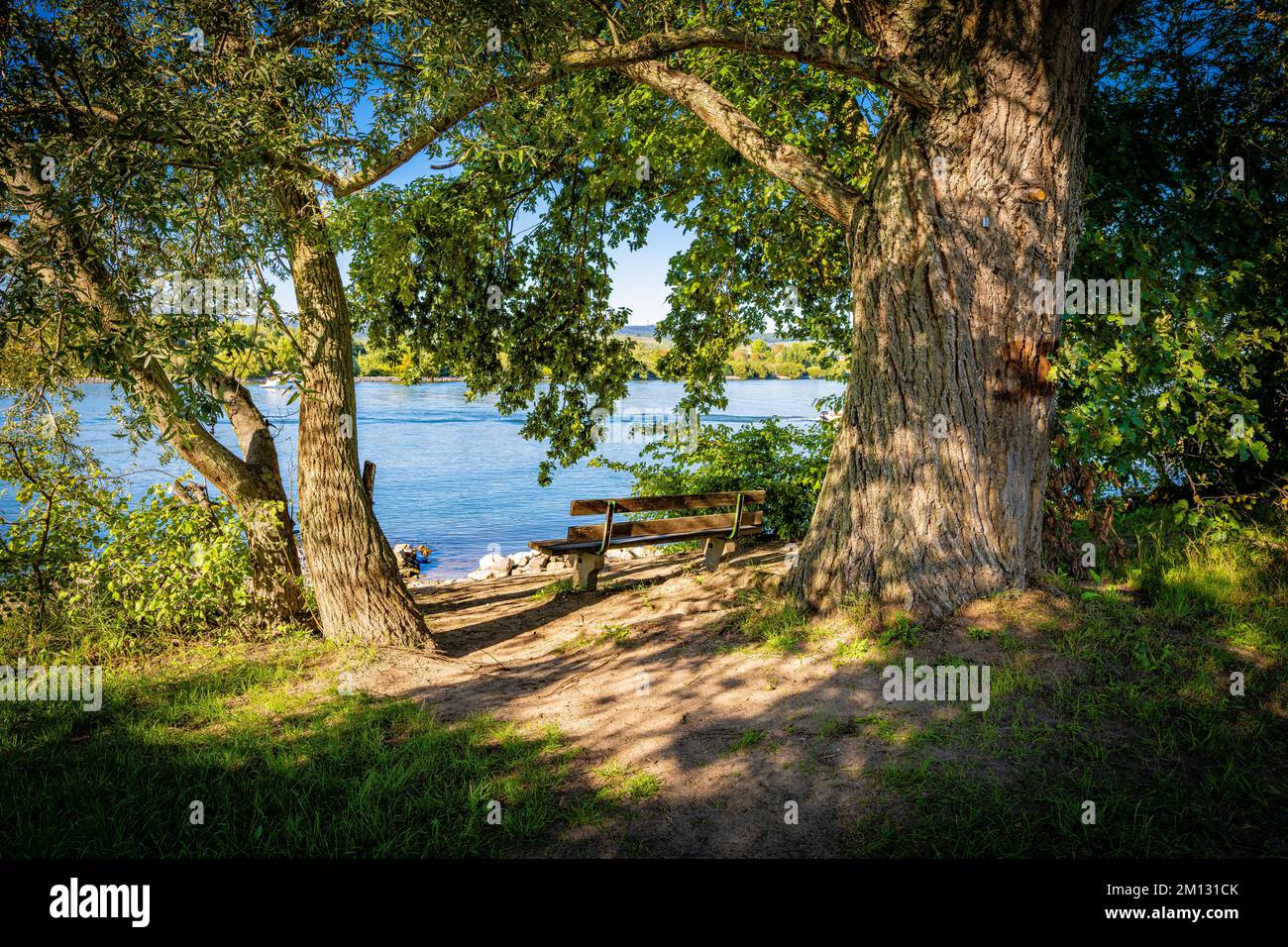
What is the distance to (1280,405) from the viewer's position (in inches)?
300

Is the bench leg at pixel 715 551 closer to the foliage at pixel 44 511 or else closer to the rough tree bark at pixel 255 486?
the rough tree bark at pixel 255 486

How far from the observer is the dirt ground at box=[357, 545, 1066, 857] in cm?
346

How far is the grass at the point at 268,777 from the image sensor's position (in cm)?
338

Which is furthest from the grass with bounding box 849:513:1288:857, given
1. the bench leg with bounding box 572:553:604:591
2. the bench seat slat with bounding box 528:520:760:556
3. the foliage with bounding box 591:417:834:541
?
the foliage with bounding box 591:417:834:541

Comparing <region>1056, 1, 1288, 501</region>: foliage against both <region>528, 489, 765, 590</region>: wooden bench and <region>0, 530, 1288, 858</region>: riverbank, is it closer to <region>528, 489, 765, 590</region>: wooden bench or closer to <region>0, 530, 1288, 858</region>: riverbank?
<region>0, 530, 1288, 858</region>: riverbank

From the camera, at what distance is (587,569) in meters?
8.35

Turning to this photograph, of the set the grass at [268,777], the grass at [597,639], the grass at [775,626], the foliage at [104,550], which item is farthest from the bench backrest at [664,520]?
the grass at [268,777]

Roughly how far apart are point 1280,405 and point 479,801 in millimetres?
8855

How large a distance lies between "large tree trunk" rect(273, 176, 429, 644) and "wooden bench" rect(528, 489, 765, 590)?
184 cm

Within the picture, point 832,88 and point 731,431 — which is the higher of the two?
point 832,88

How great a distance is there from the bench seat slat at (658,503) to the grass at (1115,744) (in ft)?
13.8
